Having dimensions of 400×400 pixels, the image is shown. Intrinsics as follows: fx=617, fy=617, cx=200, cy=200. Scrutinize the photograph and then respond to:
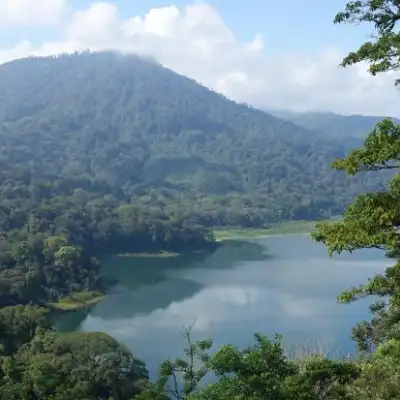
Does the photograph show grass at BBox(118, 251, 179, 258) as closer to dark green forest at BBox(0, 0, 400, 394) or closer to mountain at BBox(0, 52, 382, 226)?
dark green forest at BBox(0, 0, 400, 394)

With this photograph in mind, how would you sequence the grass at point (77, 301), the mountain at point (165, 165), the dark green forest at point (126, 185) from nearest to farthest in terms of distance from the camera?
the grass at point (77, 301), the dark green forest at point (126, 185), the mountain at point (165, 165)

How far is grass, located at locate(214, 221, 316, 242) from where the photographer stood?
8731 cm

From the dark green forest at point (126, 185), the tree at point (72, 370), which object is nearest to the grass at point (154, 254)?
the dark green forest at point (126, 185)

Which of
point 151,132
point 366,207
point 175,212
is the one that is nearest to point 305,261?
point 175,212

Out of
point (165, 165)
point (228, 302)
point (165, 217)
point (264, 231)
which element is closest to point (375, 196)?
point (228, 302)

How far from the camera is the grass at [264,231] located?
87.3 metres

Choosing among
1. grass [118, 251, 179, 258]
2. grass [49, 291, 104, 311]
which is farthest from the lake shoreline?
grass [118, 251, 179, 258]

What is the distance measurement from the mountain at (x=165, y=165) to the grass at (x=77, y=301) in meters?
28.4

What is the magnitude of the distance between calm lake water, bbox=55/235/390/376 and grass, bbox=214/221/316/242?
717 inches

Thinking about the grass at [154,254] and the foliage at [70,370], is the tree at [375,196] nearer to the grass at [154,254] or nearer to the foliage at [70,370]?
the foliage at [70,370]

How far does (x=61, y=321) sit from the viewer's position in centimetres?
3925

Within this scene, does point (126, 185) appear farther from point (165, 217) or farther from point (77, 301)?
point (77, 301)

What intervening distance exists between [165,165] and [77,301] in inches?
4056

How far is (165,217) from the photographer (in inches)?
3182
